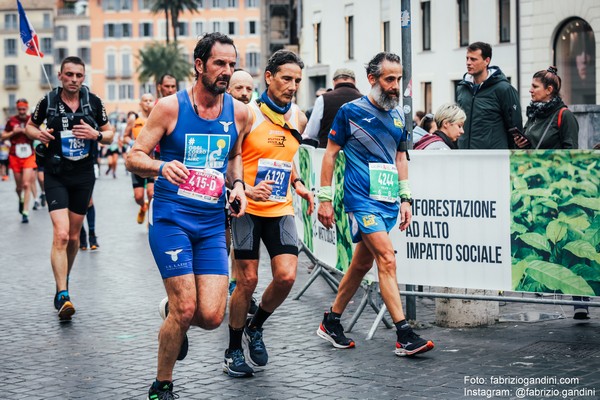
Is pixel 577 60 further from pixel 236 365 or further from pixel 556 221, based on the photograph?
pixel 236 365

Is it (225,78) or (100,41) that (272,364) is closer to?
(225,78)

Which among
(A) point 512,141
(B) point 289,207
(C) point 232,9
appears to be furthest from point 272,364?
(C) point 232,9

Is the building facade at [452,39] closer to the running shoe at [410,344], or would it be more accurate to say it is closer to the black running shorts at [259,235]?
the running shoe at [410,344]

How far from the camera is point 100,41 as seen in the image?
127688 millimetres

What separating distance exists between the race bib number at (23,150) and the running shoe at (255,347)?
14.3m

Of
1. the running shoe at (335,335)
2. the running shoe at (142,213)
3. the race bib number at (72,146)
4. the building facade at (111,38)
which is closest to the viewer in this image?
the running shoe at (335,335)

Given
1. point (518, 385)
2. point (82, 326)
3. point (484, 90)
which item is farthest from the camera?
point (484, 90)

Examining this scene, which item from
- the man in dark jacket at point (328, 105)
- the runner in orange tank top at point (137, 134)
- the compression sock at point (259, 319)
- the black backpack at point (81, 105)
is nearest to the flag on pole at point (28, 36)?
the runner in orange tank top at point (137, 134)

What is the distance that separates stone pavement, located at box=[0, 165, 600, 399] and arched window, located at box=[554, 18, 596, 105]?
61.8 ft

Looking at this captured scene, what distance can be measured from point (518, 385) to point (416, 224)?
2.20 meters

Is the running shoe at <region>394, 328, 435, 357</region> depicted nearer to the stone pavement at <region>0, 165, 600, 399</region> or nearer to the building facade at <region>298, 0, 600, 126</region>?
the stone pavement at <region>0, 165, 600, 399</region>

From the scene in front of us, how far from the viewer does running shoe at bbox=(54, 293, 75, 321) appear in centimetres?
930

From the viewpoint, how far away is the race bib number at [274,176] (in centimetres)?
754

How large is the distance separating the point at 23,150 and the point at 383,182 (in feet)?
47.3
